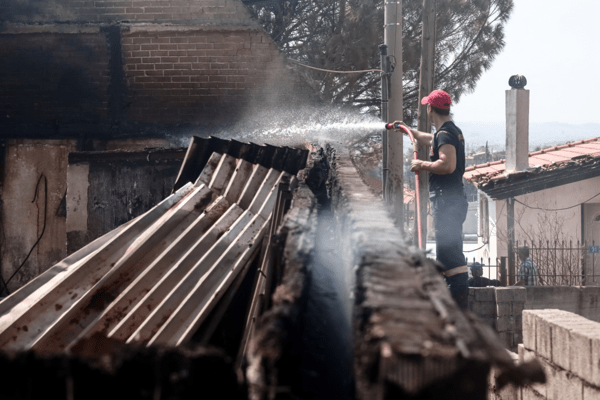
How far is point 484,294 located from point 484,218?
10418mm

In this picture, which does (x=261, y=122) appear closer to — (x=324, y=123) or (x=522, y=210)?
(x=324, y=123)

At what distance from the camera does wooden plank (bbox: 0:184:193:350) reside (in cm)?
261

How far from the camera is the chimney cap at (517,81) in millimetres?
13242

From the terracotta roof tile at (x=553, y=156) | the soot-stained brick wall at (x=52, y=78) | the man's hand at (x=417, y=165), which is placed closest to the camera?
the man's hand at (x=417, y=165)

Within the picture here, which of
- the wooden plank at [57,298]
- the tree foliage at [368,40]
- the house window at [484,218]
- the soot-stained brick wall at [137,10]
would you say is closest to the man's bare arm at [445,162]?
the wooden plank at [57,298]

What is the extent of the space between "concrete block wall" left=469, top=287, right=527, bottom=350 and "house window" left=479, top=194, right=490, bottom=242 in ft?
29.7

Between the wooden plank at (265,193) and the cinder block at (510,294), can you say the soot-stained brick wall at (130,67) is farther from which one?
the wooden plank at (265,193)

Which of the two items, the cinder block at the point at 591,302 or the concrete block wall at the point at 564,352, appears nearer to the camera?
the concrete block wall at the point at 564,352

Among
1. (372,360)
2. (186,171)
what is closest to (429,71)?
(186,171)

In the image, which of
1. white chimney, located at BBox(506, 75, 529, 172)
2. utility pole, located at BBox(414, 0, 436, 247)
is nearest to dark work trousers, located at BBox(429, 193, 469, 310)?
utility pole, located at BBox(414, 0, 436, 247)

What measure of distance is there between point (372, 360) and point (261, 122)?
934 cm

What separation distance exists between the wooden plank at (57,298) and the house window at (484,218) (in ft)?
44.7

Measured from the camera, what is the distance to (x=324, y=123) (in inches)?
418

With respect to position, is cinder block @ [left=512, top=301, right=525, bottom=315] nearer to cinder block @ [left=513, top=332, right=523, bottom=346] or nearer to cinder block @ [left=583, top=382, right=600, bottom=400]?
cinder block @ [left=513, top=332, right=523, bottom=346]
